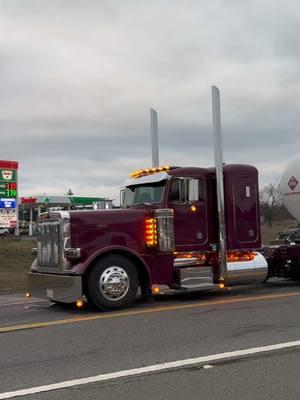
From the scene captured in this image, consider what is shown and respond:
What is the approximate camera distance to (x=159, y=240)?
11.0 meters

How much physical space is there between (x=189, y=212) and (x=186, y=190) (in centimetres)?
45

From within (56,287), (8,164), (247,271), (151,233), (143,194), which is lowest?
(56,287)

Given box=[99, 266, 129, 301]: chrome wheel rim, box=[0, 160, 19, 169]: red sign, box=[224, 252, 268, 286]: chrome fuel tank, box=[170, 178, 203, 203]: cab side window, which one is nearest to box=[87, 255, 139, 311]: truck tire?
box=[99, 266, 129, 301]: chrome wheel rim

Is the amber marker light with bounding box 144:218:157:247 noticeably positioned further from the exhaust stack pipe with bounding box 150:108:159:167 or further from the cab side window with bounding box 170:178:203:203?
the exhaust stack pipe with bounding box 150:108:159:167

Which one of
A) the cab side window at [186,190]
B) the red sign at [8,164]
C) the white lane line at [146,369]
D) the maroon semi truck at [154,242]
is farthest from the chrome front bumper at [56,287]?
the red sign at [8,164]

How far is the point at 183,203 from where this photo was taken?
1170 centimetres

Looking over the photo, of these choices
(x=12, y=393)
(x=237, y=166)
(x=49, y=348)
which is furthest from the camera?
(x=237, y=166)

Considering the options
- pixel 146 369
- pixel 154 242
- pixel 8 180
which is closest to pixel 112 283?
pixel 154 242

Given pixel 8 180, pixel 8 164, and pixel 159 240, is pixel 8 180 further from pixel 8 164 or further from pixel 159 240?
pixel 159 240

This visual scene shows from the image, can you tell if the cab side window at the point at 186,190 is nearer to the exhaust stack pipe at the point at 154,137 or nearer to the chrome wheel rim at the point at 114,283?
the chrome wheel rim at the point at 114,283

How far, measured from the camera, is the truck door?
457 inches

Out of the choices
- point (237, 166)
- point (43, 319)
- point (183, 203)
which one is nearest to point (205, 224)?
point (183, 203)

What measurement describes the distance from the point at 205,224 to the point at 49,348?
5.34 metres

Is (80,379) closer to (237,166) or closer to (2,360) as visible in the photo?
(2,360)
